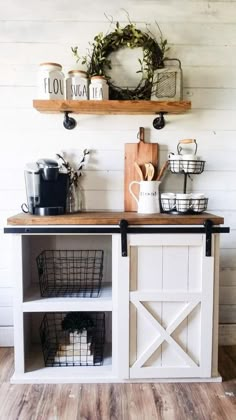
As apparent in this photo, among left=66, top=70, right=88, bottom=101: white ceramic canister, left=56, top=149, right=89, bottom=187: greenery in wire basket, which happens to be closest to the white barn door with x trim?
left=56, top=149, right=89, bottom=187: greenery in wire basket

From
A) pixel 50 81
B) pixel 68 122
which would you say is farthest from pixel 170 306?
pixel 50 81

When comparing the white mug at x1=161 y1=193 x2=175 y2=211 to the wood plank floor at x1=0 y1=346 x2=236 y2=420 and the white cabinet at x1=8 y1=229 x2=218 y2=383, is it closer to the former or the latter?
the white cabinet at x1=8 y1=229 x2=218 y2=383

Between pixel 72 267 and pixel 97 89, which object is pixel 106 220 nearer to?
pixel 72 267

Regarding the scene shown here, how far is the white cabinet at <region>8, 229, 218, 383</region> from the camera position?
180cm

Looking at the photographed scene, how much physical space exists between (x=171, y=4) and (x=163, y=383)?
218cm

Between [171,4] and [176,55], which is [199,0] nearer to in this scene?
[171,4]

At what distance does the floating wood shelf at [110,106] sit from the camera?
1938 millimetres

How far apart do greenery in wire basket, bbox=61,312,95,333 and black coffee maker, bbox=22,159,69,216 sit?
0.62m

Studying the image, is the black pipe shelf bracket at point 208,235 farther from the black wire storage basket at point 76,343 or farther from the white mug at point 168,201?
the black wire storage basket at point 76,343

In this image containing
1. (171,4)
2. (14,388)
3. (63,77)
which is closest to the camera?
(14,388)

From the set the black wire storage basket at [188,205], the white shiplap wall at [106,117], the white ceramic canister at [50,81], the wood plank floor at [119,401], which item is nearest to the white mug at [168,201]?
the black wire storage basket at [188,205]

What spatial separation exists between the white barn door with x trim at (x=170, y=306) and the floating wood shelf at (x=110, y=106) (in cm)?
74

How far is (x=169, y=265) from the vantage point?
1806 mm

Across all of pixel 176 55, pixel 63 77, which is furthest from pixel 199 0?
pixel 63 77
